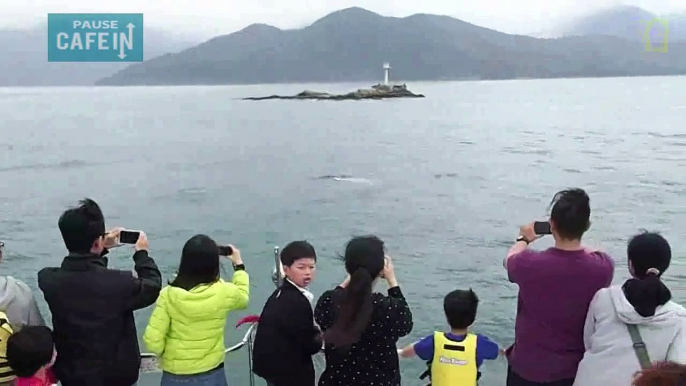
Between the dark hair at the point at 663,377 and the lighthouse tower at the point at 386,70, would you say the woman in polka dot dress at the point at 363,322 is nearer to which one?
the dark hair at the point at 663,377

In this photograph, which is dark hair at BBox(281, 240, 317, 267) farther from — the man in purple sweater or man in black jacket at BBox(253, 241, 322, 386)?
the man in purple sweater

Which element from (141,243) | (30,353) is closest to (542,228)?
(141,243)

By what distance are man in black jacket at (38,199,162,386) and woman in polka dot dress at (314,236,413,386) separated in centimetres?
56

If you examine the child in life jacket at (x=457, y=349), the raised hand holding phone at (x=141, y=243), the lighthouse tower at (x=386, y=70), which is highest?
the lighthouse tower at (x=386, y=70)

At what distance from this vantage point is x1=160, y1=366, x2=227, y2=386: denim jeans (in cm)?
237

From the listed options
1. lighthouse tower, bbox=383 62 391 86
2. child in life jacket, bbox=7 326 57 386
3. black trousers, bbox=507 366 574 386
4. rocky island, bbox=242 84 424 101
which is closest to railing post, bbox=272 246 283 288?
child in life jacket, bbox=7 326 57 386

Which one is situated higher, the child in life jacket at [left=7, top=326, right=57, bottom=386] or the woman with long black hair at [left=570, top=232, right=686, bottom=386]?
the woman with long black hair at [left=570, top=232, right=686, bottom=386]

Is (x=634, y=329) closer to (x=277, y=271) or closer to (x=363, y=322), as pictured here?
(x=363, y=322)

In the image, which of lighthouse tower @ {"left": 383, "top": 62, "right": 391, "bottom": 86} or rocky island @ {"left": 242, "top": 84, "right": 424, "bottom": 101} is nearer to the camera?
lighthouse tower @ {"left": 383, "top": 62, "right": 391, "bottom": 86}

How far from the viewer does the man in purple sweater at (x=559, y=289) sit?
7.17ft

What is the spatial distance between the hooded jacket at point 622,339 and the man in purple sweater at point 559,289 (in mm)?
106

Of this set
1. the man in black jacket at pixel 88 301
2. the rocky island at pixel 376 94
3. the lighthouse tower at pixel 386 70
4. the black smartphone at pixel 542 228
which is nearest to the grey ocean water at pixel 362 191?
the man in black jacket at pixel 88 301

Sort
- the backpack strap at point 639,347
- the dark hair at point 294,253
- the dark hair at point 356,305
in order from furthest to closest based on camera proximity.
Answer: the dark hair at point 294,253 → the dark hair at point 356,305 → the backpack strap at point 639,347

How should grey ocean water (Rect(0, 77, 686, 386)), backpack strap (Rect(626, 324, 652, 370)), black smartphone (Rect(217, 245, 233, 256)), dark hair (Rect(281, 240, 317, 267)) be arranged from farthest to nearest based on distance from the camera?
grey ocean water (Rect(0, 77, 686, 386)), black smartphone (Rect(217, 245, 233, 256)), dark hair (Rect(281, 240, 317, 267)), backpack strap (Rect(626, 324, 652, 370))
